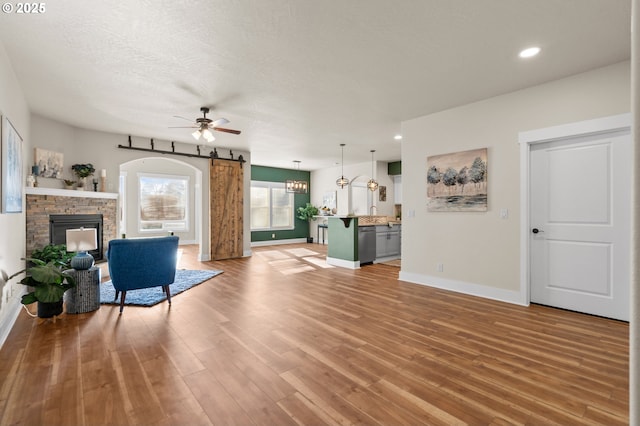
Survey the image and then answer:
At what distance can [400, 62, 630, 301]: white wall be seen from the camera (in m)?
3.53

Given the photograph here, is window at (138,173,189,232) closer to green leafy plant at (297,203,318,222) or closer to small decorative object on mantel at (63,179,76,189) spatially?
green leafy plant at (297,203,318,222)

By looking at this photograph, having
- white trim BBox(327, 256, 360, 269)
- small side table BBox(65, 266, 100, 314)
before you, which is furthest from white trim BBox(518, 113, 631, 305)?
small side table BBox(65, 266, 100, 314)

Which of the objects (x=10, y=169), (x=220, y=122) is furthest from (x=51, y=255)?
(x=220, y=122)

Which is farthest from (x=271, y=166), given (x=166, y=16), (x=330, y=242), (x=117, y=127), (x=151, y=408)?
(x=151, y=408)

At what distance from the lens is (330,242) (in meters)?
7.15

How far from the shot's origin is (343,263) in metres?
6.75

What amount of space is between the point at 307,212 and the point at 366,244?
4580 mm

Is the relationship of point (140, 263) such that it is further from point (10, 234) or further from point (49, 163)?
point (49, 163)

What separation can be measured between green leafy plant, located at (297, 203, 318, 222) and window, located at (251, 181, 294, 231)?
324 mm

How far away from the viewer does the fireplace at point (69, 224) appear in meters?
4.88

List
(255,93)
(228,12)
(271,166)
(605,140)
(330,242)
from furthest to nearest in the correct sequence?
1. (271,166)
2. (330,242)
3. (255,93)
4. (605,140)
5. (228,12)

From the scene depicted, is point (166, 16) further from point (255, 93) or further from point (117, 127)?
point (117, 127)

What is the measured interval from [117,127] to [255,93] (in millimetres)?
3296

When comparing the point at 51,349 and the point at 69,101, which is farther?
the point at 69,101
